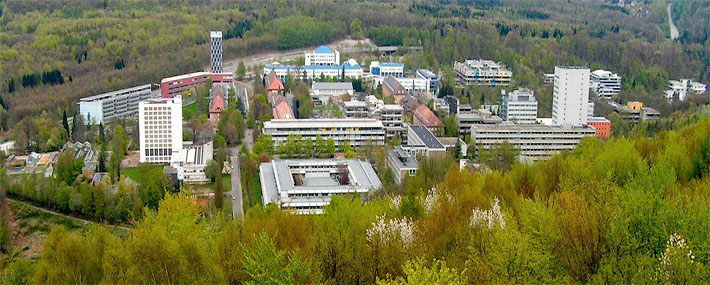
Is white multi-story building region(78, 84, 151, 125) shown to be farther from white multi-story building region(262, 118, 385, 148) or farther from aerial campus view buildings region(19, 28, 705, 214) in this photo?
white multi-story building region(262, 118, 385, 148)

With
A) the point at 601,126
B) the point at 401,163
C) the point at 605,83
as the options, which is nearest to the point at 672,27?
the point at 605,83

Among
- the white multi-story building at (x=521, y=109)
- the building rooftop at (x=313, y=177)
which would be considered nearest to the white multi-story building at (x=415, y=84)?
the white multi-story building at (x=521, y=109)

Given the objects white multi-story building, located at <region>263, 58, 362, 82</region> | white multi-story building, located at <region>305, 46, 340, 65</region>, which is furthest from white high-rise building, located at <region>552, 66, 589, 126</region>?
white multi-story building, located at <region>305, 46, 340, 65</region>

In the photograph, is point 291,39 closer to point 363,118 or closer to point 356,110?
point 356,110

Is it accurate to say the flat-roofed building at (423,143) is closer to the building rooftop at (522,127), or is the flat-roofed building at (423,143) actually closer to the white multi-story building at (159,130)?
the building rooftop at (522,127)

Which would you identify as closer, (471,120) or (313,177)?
(313,177)

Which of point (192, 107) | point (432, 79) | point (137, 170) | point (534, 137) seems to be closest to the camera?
point (137, 170)
